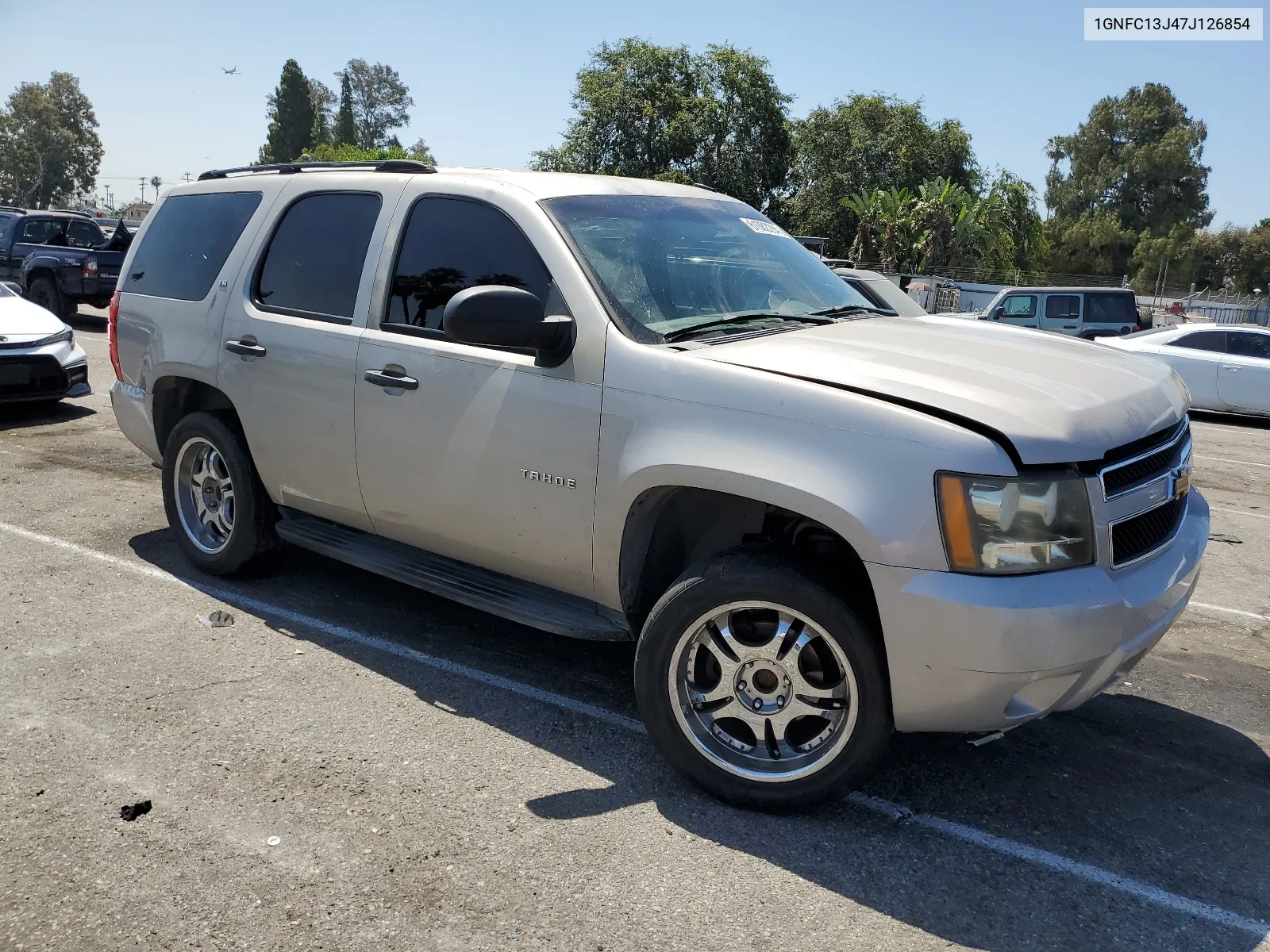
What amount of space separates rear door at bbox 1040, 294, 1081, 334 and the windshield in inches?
674

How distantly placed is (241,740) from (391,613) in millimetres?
1360

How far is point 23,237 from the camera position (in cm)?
1750

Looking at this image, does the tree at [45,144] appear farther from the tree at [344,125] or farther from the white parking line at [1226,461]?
the white parking line at [1226,461]

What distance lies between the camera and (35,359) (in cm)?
922

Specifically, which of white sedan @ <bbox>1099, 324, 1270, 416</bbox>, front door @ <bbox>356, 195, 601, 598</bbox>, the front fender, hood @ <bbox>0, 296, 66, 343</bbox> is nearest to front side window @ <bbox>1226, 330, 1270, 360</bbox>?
white sedan @ <bbox>1099, 324, 1270, 416</bbox>

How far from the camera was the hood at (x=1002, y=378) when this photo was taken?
2.91m

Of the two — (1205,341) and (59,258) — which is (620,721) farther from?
(59,258)

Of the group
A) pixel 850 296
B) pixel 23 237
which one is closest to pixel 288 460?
pixel 850 296

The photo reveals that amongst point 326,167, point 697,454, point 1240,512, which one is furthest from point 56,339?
point 1240,512

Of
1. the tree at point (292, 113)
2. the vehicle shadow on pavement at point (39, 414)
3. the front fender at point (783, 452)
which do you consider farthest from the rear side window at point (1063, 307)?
the tree at point (292, 113)

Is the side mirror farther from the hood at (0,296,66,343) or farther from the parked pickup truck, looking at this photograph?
the parked pickup truck

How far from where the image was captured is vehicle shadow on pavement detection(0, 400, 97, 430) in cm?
934

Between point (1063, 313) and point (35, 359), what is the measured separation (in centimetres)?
1752

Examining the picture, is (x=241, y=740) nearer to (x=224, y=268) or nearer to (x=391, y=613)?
(x=391, y=613)
